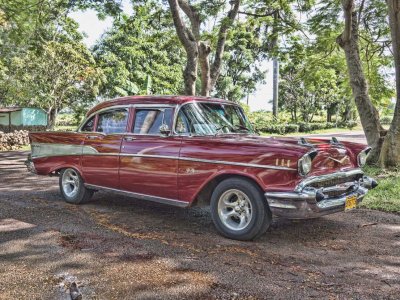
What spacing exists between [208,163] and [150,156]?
3.30 feet

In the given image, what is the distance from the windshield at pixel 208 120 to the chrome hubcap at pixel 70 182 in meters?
2.53

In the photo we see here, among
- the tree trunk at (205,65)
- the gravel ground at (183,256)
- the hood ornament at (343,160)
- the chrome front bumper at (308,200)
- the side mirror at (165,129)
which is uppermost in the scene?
the tree trunk at (205,65)

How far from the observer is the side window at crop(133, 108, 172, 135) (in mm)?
5742

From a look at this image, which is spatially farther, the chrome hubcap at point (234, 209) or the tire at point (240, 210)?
the chrome hubcap at point (234, 209)

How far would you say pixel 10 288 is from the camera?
11.7 feet

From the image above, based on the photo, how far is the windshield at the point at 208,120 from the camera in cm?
560

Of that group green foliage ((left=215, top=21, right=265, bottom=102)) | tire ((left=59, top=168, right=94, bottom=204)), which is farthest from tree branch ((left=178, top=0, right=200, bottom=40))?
green foliage ((left=215, top=21, right=265, bottom=102))

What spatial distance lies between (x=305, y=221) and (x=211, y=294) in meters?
2.88

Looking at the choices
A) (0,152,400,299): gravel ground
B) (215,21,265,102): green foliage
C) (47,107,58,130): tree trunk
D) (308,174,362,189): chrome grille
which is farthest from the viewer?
(215,21,265,102): green foliage

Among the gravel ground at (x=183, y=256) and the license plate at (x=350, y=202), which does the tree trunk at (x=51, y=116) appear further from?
the license plate at (x=350, y=202)

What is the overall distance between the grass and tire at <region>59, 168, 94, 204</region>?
15.9 ft

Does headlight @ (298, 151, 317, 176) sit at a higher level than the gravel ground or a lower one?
higher

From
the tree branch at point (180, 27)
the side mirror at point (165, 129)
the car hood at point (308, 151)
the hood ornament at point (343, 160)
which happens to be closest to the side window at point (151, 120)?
the side mirror at point (165, 129)

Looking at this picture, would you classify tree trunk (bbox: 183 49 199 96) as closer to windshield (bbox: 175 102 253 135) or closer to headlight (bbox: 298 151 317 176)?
windshield (bbox: 175 102 253 135)
